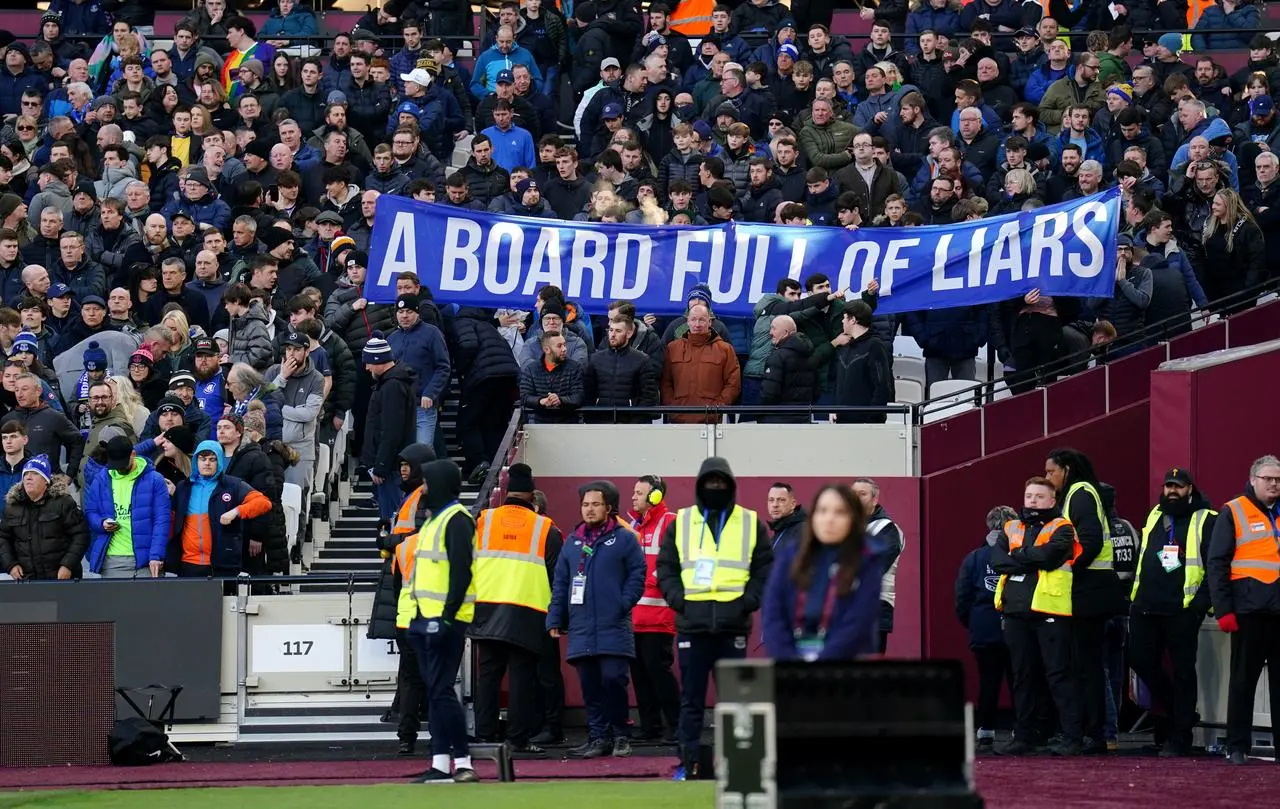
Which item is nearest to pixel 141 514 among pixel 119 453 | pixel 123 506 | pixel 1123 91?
pixel 123 506

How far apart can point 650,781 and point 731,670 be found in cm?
504

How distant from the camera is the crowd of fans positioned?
1838cm

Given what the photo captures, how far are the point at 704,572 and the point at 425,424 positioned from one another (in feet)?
19.0

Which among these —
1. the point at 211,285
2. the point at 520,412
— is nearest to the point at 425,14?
the point at 211,285

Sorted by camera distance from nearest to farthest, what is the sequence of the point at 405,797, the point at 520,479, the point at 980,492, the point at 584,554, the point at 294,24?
the point at 405,797 < the point at 584,554 < the point at 520,479 < the point at 980,492 < the point at 294,24

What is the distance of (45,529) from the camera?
55.5 feet

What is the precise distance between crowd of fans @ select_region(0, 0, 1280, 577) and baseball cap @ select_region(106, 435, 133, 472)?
40 mm

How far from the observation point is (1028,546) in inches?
606

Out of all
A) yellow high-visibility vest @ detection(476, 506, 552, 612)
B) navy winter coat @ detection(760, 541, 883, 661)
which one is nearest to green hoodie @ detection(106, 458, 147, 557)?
yellow high-visibility vest @ detection(476, 506, 552, 612)

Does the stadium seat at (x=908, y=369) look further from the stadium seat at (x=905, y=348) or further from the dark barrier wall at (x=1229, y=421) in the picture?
the dark barrier wall at (x=1229, y=421)

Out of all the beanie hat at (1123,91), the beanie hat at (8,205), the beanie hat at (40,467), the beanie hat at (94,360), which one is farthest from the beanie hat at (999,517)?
the beanie hat at (8,205)

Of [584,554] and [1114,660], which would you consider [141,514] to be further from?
[1114,660]

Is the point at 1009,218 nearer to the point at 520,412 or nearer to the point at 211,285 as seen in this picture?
the point at 520,412

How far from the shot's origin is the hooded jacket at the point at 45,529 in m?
16.9
